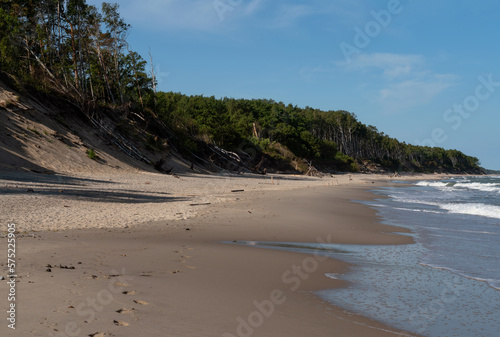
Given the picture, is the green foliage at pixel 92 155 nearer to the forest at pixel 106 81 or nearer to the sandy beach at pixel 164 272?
the forest at pixel 106 81

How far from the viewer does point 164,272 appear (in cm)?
552

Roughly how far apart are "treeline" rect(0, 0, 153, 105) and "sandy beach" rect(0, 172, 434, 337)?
18982 millimetres

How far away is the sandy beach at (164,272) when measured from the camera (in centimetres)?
367

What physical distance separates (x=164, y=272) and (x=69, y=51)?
32319 mm

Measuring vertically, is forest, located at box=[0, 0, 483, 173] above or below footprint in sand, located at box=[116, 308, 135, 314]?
above

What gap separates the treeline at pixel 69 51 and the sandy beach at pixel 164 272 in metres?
19.0

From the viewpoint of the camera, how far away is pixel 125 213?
1104 centimetres

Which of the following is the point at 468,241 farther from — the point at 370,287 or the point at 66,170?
the point at 66,170

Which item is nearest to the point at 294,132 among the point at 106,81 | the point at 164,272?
the point at 106,81

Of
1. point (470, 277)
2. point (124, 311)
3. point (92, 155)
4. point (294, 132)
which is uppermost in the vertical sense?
point (294, 132)

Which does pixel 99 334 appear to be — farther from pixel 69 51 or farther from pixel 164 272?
pixel 69 51

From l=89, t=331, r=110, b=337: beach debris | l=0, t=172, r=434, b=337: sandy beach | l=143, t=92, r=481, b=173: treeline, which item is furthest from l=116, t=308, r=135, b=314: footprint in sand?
l=143, t=92, r=481, b=173: treeline

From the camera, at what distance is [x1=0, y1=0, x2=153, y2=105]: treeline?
2802 cm

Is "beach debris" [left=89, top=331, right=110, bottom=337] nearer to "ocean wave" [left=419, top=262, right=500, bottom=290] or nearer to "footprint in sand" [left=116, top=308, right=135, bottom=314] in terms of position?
"footprint in sand" [left=116, top=308, right=135, bottom=314]
